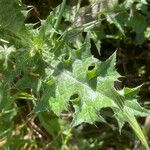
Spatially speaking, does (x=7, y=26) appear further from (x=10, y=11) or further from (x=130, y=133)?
(x=130, y=133)

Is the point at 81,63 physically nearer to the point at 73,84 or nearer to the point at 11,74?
the point at 73,84

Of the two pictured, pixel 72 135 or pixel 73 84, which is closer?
pixel 73 84

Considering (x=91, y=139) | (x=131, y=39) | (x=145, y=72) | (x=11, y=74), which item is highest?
(x=11, y=74)

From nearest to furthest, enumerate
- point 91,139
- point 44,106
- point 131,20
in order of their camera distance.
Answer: point 44,106
point 131,20
point 91,139

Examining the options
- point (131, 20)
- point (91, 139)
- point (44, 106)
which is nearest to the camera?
point (44, 106)

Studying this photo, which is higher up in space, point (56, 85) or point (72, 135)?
point (56, 85)

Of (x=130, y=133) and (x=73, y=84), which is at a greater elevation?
(x=73, y=84)

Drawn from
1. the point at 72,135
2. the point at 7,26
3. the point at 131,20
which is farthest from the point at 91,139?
the point at 7,26

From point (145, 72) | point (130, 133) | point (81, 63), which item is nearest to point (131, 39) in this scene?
point (145, 72)

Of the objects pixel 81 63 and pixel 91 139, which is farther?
pixel 91 139
